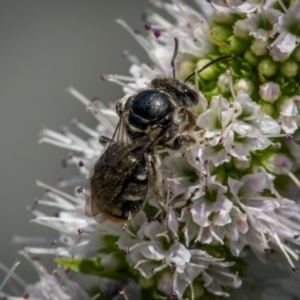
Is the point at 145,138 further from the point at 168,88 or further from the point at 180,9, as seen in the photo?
the point at 180,9

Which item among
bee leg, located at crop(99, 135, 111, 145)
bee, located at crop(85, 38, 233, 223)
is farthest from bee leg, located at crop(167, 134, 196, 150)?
bee leg, located at crop(99, 135, 111, 145)

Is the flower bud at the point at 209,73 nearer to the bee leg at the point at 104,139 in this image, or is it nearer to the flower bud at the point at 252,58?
the flower bud at the point at 252,58

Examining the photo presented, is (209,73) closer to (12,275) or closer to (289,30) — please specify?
(289,30)

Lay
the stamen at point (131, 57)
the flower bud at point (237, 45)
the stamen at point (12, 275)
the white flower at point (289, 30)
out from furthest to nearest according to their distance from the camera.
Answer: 1. the stamen at point (131, 57)
2. the stamen at point (12, 275)
3. the flower bud at point (237, 45)
4. the white flower at point (289, 30)

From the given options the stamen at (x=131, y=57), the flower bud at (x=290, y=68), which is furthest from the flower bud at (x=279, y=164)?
the stamen at (x=131, y=57)

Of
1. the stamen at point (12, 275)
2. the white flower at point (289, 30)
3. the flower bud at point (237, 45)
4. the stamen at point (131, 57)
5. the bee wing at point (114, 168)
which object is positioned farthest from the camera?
the stamen at point (131, 57)

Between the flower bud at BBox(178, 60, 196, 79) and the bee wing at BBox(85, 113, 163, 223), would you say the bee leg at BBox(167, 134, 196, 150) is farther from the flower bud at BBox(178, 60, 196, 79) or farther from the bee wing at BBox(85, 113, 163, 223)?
the flower bud at BBox(178, 60, 196, 79)
